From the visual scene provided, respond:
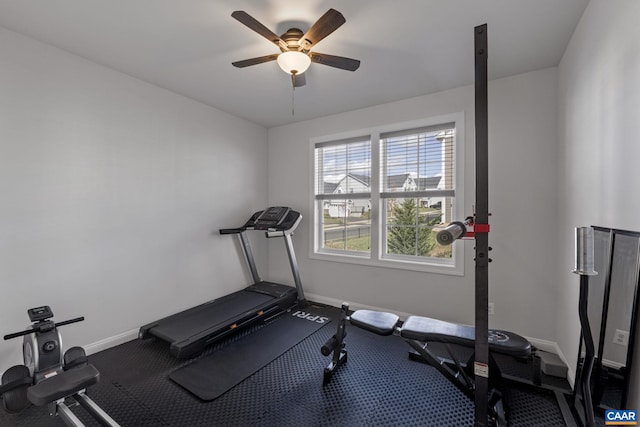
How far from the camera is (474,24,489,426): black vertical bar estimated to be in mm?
1432

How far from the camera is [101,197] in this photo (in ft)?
8.45

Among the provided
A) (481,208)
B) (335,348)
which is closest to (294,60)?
(481,208)

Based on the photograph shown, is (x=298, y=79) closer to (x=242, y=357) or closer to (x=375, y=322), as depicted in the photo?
(x=375, y=322)

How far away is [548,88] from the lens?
8.26ft

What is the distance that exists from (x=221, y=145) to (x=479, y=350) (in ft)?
11.6

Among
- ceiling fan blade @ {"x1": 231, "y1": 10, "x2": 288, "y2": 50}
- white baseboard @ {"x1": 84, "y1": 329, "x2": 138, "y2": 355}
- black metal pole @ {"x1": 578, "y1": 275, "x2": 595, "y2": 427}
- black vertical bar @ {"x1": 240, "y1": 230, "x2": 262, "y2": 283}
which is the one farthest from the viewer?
black vertical bar @ {"x1": 240, "y1": 230, "x2": 262, "y2": 283}

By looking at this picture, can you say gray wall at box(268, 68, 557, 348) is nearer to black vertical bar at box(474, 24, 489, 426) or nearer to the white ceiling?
the white ceiling

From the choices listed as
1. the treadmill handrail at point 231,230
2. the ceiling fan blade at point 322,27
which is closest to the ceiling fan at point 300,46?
the ceiling fan blade at point 322,27

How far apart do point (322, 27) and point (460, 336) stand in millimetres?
2269

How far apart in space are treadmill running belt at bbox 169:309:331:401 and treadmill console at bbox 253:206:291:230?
117 cm

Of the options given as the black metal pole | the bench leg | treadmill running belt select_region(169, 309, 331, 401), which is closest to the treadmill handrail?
treadmill running belt select_region(169, 309, 331, 401)

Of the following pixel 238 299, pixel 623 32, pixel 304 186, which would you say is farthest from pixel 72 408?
pixel 623 32

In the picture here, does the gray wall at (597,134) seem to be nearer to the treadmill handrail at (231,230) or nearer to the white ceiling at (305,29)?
the white ceiling at (305,29)

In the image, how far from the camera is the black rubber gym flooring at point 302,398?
1.75 metres
